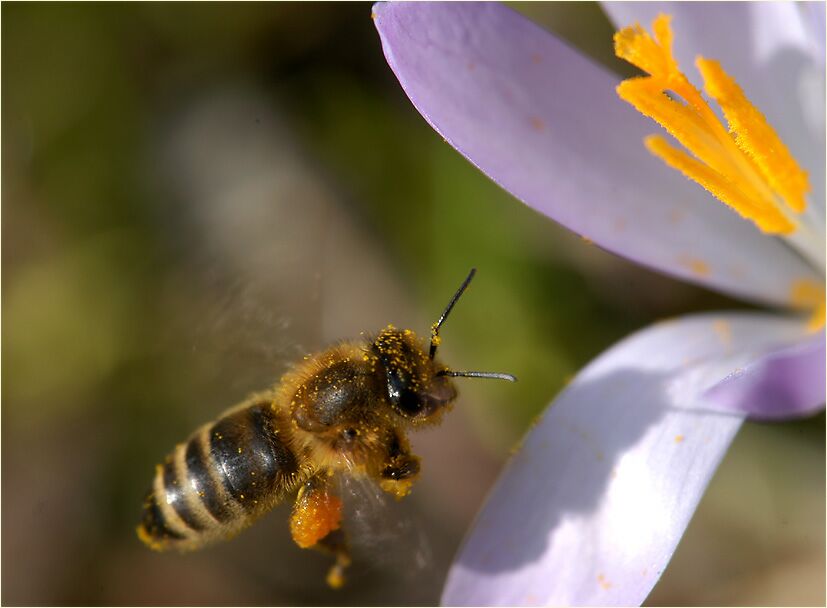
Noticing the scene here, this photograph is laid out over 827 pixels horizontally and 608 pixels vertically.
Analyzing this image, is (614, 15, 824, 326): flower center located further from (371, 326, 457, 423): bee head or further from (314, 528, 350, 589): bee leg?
(314, 528, 350, 589): bee leg

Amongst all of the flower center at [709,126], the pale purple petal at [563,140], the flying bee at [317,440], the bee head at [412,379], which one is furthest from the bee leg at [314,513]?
the flower center at [709,126]

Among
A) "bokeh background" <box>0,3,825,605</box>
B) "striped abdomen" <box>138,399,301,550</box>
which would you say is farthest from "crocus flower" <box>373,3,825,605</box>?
"bokeh background" <box>0,3,825,605</box>

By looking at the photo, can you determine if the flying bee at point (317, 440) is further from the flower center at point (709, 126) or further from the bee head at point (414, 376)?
the flower center at point (709, 126)

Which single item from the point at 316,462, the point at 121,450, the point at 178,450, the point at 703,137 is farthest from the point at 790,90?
the point at 121,450

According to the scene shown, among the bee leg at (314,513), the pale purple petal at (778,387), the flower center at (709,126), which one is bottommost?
the bee leg at (314,513)

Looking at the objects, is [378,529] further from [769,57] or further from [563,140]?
[769,57]

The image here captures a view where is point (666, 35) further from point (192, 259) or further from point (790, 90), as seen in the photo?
point (192, 259)

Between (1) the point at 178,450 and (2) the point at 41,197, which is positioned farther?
(2) the point at 41,197
